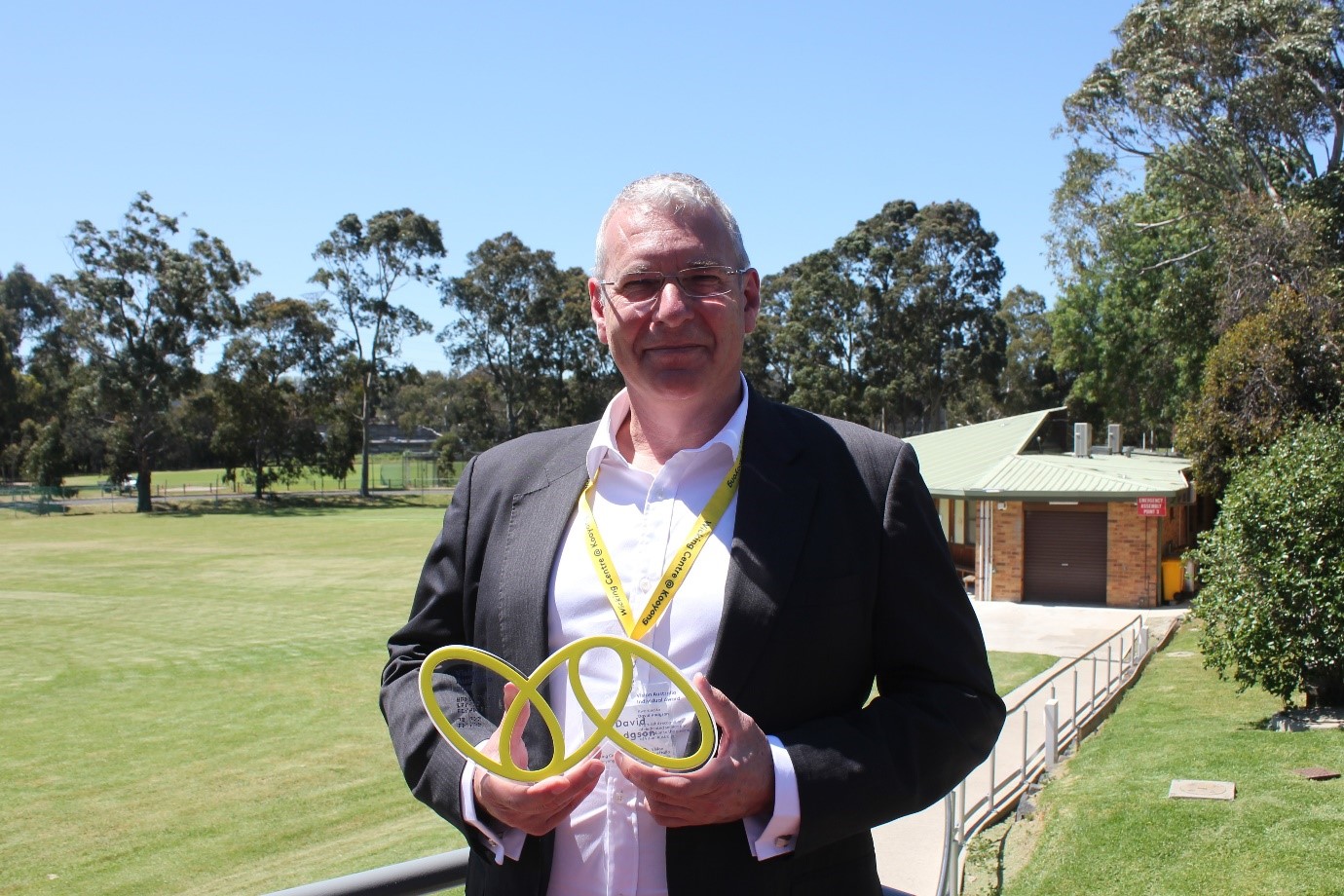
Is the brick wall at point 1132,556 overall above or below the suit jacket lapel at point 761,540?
below

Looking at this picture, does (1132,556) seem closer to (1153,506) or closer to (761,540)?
(1153,506)

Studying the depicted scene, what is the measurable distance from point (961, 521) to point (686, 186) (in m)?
27.6

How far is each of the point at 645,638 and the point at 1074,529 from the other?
24834 mm

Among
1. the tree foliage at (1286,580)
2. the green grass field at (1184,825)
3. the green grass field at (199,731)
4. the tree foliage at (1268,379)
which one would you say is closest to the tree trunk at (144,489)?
the green grass field at (199,731)

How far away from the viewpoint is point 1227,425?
2162 cm

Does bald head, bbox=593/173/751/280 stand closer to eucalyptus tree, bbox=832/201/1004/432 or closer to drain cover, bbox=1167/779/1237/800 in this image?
drain cover, bbox=1167/779/1237/800

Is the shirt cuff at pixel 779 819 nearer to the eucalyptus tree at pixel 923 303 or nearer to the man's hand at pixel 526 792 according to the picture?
the man's hand at pixel 526 792

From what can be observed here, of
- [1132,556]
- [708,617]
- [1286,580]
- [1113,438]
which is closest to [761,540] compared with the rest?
[708,617]

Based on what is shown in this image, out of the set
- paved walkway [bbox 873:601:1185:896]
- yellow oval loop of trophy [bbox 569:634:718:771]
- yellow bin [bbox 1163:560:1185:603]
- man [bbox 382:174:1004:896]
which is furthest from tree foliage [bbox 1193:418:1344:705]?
yellow bin [bbox 1163:560:1185:603]

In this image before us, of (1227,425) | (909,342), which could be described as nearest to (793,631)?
(1227,425)

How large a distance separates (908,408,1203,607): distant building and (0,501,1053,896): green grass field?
26.0 ft

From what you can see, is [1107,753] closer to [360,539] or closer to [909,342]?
[360,539]

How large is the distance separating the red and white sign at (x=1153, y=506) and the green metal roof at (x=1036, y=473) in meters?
Answer: 0.30

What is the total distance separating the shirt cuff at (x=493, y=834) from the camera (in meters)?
1.79
